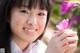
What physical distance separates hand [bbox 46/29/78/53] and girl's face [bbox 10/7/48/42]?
0.59 ft

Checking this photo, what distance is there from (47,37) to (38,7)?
48.5 inches

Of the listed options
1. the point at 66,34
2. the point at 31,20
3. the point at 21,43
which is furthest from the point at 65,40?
the point at 21,43

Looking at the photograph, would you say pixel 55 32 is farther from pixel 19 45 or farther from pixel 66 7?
pixel 66 7

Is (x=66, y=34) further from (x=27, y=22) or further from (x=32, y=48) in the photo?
(x=32, y=48)

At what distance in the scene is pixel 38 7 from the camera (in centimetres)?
146

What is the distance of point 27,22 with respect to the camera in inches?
55.5

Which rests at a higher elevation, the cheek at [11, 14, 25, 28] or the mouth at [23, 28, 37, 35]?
the cheek at [11, 14, 25, 28]

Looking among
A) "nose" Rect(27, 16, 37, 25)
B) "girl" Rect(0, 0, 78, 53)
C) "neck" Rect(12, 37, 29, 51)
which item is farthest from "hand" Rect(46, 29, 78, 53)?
"neck" Rect(12, 37, 29, 51)

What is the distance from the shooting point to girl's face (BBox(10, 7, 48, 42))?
4.64 feet

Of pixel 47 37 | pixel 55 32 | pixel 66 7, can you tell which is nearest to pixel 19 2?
pixel 55 32

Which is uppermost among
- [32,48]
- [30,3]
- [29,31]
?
[30,3]

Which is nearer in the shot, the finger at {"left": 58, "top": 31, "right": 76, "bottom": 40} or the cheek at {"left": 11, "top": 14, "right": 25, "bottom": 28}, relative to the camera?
the finger at {"left": 58, "top": 31, "right": 76, "bottom": 40}

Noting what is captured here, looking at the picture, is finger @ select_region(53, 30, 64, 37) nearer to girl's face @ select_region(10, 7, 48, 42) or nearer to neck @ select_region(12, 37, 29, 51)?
girl's face @ select_region(10, 7, 48, 42)

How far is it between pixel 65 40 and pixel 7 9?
41cm
